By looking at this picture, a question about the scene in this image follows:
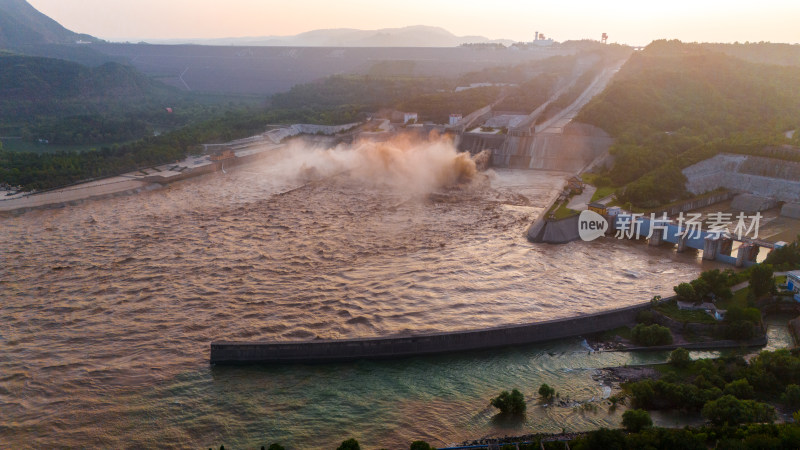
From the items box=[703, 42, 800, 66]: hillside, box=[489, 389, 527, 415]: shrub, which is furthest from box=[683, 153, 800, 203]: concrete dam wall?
box=[703, 42, 800, 66]: hillside

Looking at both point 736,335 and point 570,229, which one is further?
point 570,229

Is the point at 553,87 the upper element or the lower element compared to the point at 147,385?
upper

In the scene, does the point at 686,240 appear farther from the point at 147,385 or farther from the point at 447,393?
the point at 147,385

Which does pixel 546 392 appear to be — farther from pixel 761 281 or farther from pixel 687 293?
pixel 761 281

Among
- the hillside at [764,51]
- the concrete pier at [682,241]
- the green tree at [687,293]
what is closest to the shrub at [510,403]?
the green tree at [687,293]

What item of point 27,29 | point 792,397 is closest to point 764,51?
point 792,397

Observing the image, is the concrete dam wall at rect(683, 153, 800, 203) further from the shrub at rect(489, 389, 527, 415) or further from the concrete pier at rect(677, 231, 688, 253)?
the shrub at rect(489, 389, 527, 415)

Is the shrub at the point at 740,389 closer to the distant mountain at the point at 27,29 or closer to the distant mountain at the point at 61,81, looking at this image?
the distant mountain at the point at 61,81

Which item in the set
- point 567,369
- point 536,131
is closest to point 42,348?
point 567,369
